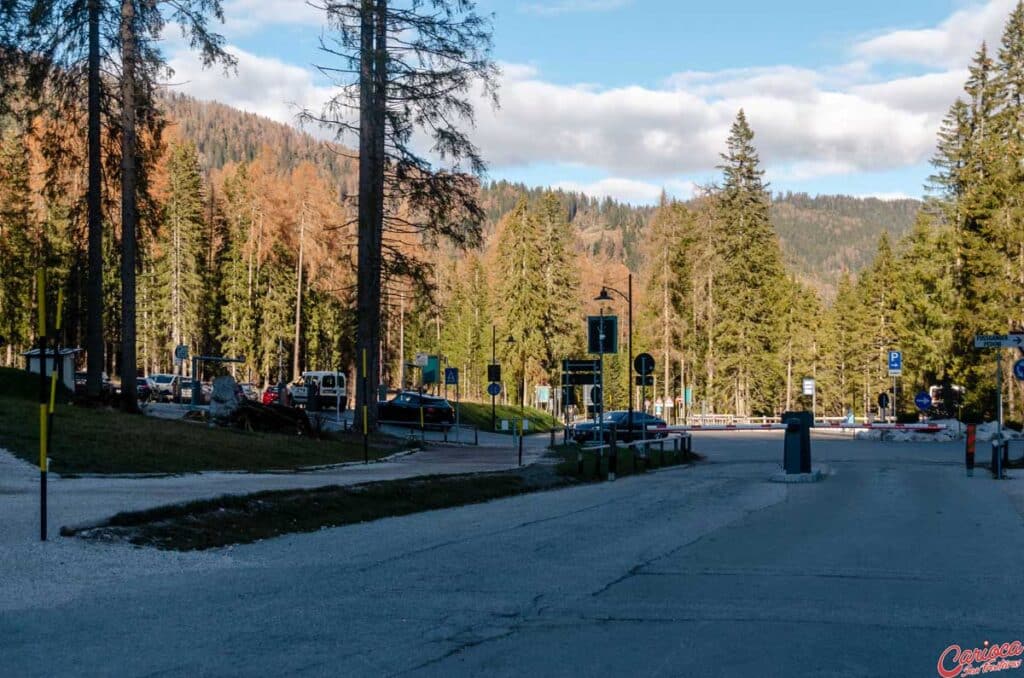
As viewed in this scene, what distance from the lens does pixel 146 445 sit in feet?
76.6

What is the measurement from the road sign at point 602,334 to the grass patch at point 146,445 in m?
6.56

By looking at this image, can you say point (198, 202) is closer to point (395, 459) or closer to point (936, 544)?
point (395, 459)

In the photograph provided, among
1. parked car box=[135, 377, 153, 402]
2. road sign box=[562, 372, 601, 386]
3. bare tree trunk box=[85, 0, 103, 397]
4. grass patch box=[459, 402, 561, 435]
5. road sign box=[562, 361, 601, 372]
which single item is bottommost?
grass patch box=[459, 402, 561, 435]

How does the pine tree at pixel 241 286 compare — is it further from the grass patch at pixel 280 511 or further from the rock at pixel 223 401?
the grass patch at pixel 280 511

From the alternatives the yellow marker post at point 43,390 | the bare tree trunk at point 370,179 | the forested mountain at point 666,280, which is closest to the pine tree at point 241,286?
the forested mountain at point 666,280

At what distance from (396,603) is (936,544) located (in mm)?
7282

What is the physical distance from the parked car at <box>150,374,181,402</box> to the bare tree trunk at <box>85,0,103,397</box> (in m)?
30.6

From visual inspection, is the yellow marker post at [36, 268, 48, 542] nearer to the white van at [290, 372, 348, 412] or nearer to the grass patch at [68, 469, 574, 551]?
the grass patch at [68, 469, 574, 551]

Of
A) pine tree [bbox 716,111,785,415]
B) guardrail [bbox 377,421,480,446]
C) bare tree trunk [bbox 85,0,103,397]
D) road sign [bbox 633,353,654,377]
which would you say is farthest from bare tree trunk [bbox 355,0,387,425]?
pine tree [bbox 716,111,785,415]

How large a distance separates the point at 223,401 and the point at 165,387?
35390 millimetres

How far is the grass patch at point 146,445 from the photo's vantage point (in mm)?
20828

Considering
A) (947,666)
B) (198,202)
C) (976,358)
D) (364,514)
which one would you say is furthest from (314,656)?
(198,202)

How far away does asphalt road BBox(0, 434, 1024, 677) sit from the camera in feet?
22.8

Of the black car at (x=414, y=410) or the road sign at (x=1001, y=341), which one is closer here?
the road sign at (x=1001, y=341)
